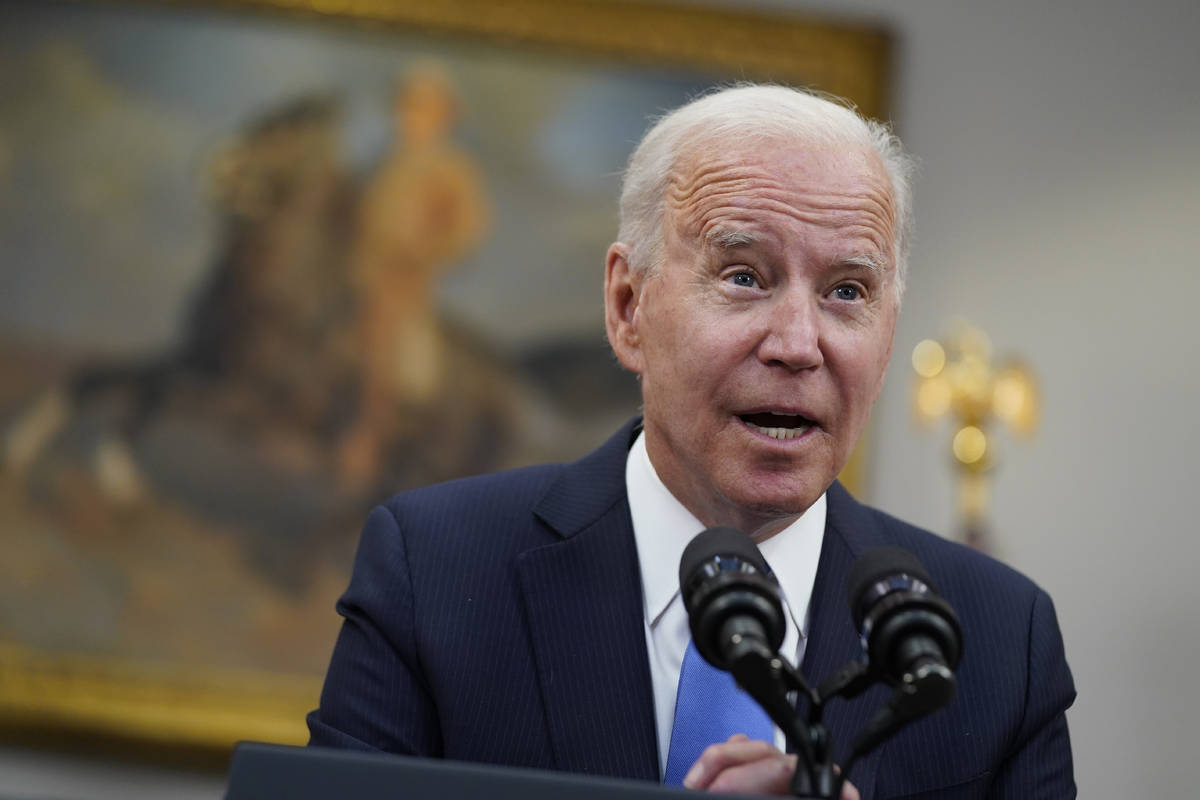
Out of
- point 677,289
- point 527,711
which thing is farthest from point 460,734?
point 677,289

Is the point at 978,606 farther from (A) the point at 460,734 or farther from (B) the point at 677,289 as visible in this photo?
(A) the point at 460,734

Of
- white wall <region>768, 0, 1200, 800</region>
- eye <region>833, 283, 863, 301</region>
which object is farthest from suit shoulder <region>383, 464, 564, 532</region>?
white wall <region>768, 0, 1200, 800</region>

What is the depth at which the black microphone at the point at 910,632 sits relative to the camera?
123 centimetres

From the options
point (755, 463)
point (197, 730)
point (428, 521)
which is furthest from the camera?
point (197, 730)

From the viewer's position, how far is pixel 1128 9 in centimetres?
563

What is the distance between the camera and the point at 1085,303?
5562 millimetres

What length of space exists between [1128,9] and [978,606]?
4.39m

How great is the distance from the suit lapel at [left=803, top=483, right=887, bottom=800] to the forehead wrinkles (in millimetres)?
458

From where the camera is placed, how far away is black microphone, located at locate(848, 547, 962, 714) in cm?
123

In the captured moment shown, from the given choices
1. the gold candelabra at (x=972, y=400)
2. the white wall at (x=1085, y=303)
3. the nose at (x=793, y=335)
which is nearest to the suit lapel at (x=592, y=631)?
the nose at (x=793, y=335)

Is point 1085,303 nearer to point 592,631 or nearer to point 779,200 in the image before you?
point 779,200

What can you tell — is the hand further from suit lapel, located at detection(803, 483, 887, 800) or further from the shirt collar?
the shirt collar

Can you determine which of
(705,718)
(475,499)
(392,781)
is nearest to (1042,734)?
(705,718)

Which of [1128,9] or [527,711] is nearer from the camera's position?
[527,711]
